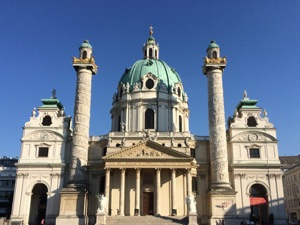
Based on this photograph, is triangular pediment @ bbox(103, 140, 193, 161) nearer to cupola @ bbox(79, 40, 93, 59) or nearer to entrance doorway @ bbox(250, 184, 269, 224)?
entrance doorway @ bbox(250, 184, 269, 224)

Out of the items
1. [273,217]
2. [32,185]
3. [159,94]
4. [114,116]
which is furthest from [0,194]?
[273,217]

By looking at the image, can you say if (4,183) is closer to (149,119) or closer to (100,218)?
(149,119)

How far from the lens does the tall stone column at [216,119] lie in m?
38.5

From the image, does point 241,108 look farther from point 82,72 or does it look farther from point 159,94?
point 82,72

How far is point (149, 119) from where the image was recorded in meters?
51.5

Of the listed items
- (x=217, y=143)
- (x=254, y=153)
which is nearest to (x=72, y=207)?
(x=217, y=143)

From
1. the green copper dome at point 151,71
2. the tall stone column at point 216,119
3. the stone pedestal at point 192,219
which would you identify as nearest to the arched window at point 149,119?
the green copper dome at point 151,71

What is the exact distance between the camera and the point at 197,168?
44469mm

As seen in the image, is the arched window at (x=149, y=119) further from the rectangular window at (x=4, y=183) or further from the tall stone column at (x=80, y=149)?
the rectangular window at (x=4, y=183)

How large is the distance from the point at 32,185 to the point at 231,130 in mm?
27478

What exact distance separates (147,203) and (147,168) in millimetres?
4916

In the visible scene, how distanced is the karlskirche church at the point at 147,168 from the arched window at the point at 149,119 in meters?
1.87

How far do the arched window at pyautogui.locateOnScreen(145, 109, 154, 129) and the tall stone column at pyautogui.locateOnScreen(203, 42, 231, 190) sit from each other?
466 inches

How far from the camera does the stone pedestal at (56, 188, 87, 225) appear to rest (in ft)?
119
